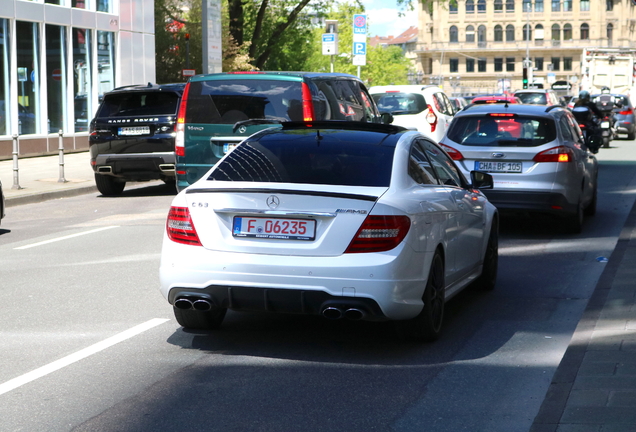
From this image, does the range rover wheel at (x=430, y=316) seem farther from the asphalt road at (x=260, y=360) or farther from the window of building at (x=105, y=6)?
the window of building at (x=105, y=6)

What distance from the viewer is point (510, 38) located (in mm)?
141125

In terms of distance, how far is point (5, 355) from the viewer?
5.99 meters

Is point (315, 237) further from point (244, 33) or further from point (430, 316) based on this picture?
point (244, 33)

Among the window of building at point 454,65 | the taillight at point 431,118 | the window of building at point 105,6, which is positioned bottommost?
the taillight at point 431,118

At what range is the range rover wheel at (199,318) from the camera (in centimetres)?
657

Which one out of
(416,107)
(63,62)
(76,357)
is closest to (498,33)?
(63,62)

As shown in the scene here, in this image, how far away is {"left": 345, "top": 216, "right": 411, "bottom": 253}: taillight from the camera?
5.73 m

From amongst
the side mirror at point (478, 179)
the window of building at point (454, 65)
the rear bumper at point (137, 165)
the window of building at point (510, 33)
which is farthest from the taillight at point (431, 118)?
the window of building at point (454, 65)

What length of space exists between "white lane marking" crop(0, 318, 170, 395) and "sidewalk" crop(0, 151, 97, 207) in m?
9.87

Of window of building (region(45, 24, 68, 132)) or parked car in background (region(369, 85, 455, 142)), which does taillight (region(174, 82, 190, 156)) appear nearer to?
parked car in background (region(369, 85, 455, 142))

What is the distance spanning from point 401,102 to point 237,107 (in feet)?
38.9

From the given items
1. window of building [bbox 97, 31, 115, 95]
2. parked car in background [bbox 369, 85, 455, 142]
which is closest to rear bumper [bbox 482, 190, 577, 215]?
parked car in background [bbox 369, 85, 455, 142]

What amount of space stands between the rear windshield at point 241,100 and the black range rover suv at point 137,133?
4233 mm

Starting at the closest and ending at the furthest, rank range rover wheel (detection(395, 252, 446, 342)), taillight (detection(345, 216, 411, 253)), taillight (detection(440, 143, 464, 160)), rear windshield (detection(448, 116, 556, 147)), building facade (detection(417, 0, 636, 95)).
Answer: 1. taillight (detection(345, 216, 411, 253))
2. range rover wheel (detection(395, 252, 446, 342))
3. rear windshield (detection(448, 116, 556, 147))
4. taillight (detection(440, 143, 464, 160))
5. building facade (detection(417, 0, 636, 95))
